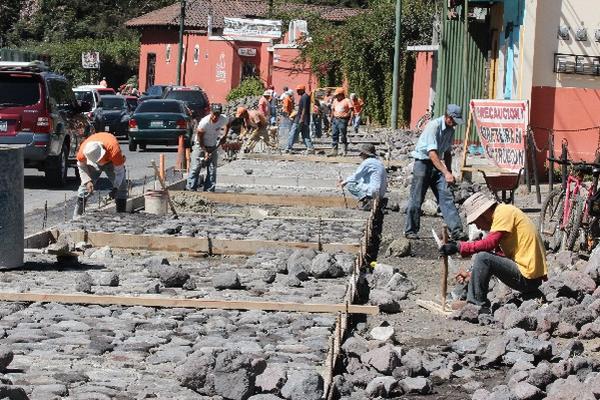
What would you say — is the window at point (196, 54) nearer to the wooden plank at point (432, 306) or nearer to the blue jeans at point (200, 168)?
the blue jeans at point (200, 168)

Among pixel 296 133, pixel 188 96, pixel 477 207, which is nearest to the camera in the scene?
pixel 477 207

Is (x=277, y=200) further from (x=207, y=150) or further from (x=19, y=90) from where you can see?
(x=19, y=90)

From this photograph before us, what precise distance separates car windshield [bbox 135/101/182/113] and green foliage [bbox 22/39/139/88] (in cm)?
3607

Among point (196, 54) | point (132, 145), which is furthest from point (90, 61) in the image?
point (132, 145)

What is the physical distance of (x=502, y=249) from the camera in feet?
38.3

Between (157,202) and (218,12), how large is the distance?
200 feet

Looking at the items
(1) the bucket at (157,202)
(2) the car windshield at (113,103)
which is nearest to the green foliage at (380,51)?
(2) the car windshield at (113,103)

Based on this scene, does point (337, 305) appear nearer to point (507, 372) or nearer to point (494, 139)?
point (507, 372)

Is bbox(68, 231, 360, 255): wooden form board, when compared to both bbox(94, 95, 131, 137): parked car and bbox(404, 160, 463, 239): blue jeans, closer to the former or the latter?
bbox(404, 160, 463, 239): blue jeans

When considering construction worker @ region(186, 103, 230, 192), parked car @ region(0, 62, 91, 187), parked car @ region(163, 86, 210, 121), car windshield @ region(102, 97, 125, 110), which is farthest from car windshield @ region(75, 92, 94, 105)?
construction worker @ region(186, 103, 230, 192)

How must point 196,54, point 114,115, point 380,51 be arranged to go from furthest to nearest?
1. point 196,54
2. point 380,51
3. point 114,115

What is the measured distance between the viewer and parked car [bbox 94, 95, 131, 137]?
4138 centimetres

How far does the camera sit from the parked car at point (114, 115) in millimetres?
41375

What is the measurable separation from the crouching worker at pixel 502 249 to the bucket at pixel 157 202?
7839 millimetres
